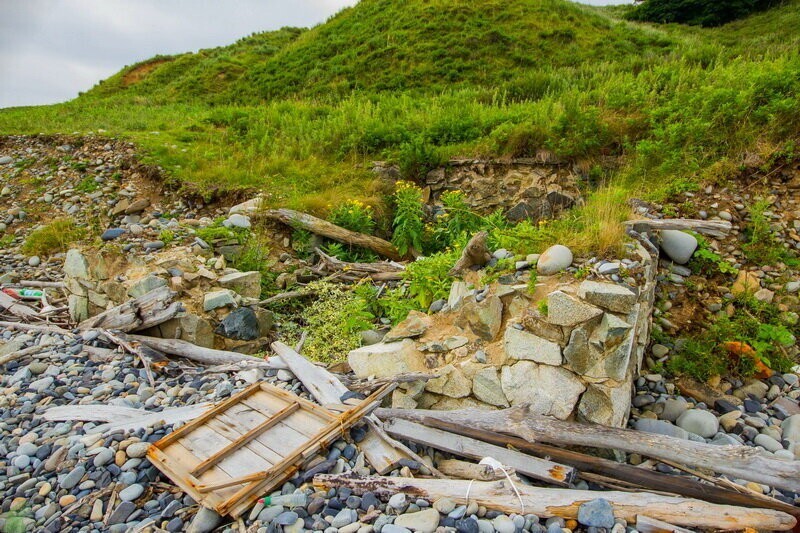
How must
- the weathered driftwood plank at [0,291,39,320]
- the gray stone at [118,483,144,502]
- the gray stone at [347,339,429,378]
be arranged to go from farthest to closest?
the weathered driftwood plank at [0,291,39,320]
the gray stone at [347,339,429,378]
the gray stone at [118,483,144,502]

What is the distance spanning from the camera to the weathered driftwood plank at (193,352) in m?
4.73

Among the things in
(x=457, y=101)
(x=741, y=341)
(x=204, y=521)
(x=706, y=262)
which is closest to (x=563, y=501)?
(x=204, y=521)

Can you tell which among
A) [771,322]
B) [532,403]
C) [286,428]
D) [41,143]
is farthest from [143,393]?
[41,143]

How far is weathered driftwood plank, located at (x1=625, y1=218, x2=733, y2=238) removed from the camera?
4.54 m

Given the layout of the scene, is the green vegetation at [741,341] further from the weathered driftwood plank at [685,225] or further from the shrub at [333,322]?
the shrub at [333,322]

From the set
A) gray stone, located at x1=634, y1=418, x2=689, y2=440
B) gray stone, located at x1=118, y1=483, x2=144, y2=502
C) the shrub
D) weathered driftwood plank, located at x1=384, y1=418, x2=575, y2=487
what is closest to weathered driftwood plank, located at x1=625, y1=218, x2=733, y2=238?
gray stone, located at x1=634, y1=418, x2=689, y2=440

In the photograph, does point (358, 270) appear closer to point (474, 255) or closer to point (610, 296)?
point (474, 255)

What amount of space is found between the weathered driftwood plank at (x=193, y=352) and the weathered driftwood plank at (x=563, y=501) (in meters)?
2.19

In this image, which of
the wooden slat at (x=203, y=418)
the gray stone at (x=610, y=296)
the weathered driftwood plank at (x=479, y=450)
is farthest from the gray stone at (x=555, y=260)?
the wooden slat at (x=203, y=418)

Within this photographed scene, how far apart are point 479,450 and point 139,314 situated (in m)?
4.03

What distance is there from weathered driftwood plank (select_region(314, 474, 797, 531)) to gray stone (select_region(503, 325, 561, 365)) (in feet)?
3.43

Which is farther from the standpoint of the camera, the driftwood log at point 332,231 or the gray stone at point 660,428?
the driftwood log at point 332,231

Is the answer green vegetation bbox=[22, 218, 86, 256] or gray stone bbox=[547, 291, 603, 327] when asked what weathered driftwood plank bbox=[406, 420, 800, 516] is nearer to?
gray stone bbox=[547, 291, 603, 327]

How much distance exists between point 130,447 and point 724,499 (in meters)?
4.00
